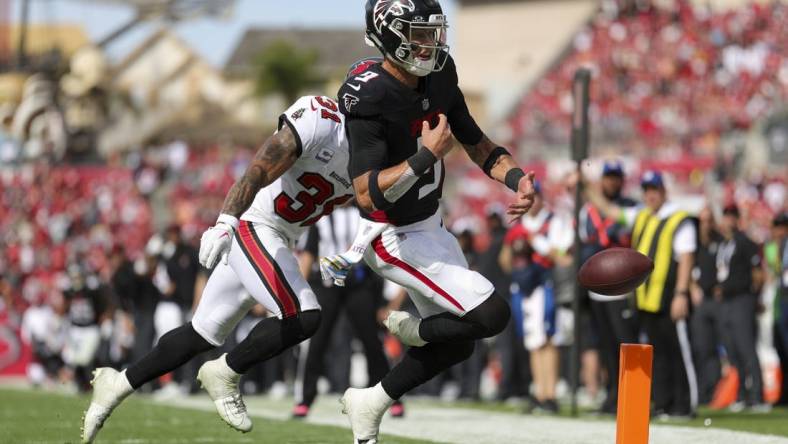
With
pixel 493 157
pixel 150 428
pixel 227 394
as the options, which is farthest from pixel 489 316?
pixel 150 428

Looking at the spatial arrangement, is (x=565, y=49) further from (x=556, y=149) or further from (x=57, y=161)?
(x=57, y=161)

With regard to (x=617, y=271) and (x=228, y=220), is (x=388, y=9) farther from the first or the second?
(x=617, y=271)

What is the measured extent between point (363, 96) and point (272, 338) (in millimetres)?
1226

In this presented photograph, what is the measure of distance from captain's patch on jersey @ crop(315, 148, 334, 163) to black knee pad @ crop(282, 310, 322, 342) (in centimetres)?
70

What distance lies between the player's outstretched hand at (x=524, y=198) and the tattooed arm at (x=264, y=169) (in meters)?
1.07

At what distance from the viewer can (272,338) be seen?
247 inches

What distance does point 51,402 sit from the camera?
1182 cm

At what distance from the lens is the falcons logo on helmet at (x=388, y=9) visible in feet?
19.1

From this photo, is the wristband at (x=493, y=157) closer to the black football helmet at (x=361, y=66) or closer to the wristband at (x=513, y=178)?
the wristband at (x=513, y=178)

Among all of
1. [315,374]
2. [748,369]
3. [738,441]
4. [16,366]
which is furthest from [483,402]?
[16,366]

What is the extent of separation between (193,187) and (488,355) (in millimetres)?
15535

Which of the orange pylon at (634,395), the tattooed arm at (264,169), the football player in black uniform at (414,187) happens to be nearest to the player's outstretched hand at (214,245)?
the tattooed arm at (264,169)

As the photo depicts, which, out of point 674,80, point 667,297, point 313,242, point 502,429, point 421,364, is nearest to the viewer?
point 421,364

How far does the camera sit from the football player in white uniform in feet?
20.5
